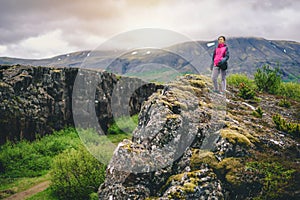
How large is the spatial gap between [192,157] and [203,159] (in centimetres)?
44

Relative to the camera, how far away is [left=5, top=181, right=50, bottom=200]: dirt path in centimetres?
2025

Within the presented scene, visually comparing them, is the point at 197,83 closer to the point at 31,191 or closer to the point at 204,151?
the point at 204,151

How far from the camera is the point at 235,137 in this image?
35.3 feet

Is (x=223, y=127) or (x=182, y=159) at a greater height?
(x=223, y=127)

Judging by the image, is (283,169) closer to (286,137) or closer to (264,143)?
(264,143)

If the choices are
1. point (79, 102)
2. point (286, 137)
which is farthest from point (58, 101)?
point (286, 137)

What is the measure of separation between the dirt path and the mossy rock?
15.3 meters

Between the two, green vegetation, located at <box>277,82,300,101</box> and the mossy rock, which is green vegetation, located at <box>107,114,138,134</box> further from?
the mossy rock

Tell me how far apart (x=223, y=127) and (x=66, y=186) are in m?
12.9

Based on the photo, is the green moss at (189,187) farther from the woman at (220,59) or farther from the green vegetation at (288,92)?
the green vegetation at (288,92)

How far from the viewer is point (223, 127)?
1168cm

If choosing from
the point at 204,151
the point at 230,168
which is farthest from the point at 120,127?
the point at 230,168

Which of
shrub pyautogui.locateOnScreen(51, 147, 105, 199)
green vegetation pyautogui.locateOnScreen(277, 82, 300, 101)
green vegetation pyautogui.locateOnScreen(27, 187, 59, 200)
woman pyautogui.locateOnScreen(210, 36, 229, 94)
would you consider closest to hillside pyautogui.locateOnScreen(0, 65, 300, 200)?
woman pyautogui.locateOnScreen(210, 36, 229, 94)

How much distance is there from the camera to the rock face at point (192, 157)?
Answer: 9453 mm
